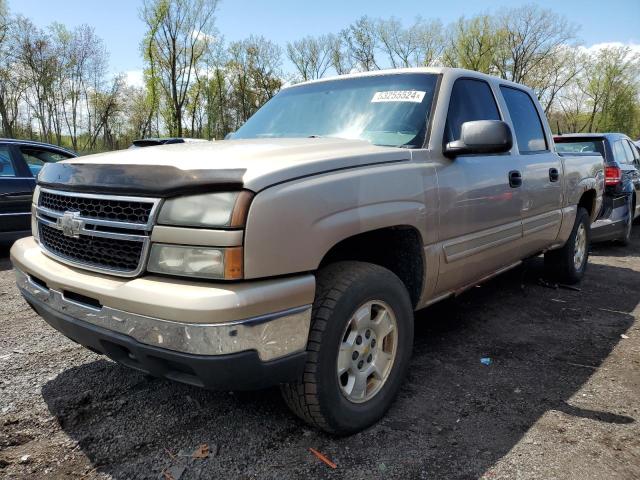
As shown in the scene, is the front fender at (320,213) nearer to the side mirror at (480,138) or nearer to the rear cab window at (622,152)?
the side mirror at (480,138)

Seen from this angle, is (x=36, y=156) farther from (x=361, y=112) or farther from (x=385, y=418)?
(x=385, y=418)

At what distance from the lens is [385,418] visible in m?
2.60

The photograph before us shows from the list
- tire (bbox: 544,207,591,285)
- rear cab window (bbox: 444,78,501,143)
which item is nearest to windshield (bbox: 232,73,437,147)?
rear cab window (bbox: 444,78,501,143)

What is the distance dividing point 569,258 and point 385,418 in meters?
3.52

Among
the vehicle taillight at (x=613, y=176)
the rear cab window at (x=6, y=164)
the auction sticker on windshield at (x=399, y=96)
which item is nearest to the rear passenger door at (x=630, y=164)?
the vehicle taillight at (x=613, y=176)

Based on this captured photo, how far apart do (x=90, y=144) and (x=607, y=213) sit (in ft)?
139

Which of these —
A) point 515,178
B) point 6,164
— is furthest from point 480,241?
point 6,164

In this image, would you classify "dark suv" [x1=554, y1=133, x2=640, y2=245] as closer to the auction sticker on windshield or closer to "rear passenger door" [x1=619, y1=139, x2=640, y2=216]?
"rear passenger door" [x1=619, y1=139, x2=640, y2=216]

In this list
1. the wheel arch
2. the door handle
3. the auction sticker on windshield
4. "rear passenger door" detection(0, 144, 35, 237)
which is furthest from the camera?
"rear passenger door" detection(0, 144, 35, 237)

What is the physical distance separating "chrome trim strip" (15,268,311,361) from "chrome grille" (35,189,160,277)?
199mm

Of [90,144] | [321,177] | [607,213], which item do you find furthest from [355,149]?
[90,144]

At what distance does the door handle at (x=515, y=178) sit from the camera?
11.5ft

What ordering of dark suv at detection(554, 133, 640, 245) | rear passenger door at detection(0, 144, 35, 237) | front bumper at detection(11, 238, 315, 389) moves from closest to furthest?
1. front bumper at detection(11, 238, 315, 389)
2. rear passenger door at detection(0, 144, 35, 237)
3. dark suv at detection(554, 133, 640, 245)

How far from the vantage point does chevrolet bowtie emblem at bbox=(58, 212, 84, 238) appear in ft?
7.22
